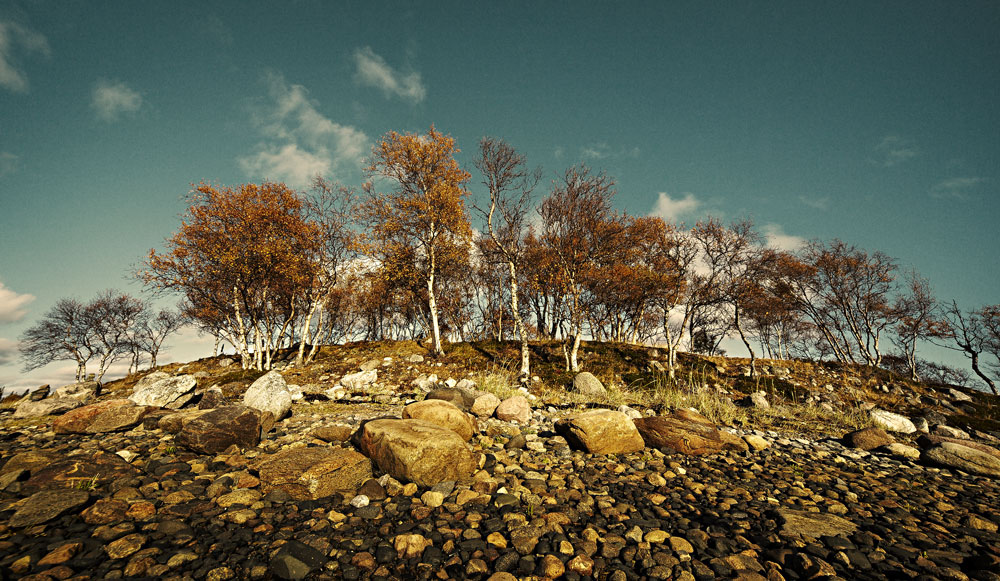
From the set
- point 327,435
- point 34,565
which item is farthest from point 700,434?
point 34,565

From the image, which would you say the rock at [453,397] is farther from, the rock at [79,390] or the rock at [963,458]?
the rock at [79,390]

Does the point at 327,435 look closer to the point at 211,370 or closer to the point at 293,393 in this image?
the point at 293,393

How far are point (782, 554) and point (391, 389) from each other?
13388mm

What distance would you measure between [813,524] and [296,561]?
5377 mm

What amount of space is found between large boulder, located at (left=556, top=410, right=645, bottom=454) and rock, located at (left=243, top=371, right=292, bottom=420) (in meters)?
6.42

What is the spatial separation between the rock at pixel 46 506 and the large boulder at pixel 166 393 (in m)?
6.97

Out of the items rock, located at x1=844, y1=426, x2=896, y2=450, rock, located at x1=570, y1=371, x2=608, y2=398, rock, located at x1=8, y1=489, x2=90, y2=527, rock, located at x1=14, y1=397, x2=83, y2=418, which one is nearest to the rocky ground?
rock, located at x1=8, y1=489, x2=90, y2=527

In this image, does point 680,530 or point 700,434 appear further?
point 700,434

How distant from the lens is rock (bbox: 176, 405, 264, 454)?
217 inches

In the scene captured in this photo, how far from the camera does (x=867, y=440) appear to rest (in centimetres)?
777

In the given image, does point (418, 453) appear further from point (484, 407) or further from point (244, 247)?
point (244, 247)

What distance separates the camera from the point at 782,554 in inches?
131

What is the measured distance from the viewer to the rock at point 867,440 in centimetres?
772

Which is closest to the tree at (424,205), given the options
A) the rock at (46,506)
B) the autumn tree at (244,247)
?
the autumn tree at (244,247)
